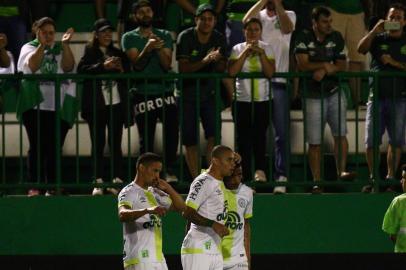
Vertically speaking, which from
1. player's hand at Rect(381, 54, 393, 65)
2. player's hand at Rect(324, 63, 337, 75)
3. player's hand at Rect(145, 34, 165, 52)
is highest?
A: player's hand at Rect(145, 34, 165, 52)

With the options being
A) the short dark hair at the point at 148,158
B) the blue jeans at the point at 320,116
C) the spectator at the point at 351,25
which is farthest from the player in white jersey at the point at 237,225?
the spectator at the point at 351,25

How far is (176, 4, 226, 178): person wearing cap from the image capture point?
49.9 feet

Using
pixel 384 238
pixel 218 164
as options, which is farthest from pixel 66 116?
pixel 384 238

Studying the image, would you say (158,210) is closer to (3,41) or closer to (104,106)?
(104,106)

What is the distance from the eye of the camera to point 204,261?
13.4 metres

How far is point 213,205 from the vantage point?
13477mm

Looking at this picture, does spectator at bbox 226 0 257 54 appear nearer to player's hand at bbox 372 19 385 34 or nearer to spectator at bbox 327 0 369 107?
spectator at bbox 327 0 369 107

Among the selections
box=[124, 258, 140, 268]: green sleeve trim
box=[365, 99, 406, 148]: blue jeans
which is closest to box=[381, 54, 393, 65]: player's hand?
box=[365, 99, 406, 148]: blue jeans

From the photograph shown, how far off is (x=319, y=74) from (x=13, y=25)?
4180 mm

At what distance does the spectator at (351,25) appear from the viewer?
1708 cm

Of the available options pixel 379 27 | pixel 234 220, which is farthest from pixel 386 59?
pixel 234 220

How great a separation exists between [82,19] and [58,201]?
4.48m

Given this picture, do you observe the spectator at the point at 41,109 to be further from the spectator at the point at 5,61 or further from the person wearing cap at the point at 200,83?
the person wearing cap at the point at 200,83

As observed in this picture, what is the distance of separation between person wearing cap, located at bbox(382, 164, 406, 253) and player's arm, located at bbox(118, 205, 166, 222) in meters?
3.08
